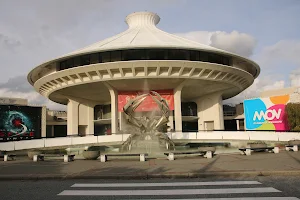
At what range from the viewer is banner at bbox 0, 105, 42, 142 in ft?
183

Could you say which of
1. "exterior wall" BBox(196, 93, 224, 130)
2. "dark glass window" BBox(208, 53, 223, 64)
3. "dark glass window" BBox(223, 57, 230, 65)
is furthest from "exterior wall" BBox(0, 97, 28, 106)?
"dark glass window" BBox(223, 57, 230, 65)

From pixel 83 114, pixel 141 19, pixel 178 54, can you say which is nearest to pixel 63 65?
pixel 83 114

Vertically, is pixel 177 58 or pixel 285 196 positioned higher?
pixel 177 58

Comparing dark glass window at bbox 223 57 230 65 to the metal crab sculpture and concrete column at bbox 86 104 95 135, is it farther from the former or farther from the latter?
concrete column at bbox 86 104 95 135

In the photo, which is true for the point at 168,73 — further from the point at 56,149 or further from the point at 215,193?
the point at 215,193

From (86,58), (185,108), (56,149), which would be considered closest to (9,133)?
(86,58)

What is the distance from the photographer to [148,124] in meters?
21.4

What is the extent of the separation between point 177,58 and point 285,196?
3231 cm

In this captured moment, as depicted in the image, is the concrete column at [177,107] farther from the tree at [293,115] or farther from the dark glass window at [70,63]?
the dark glass window at [70,63]

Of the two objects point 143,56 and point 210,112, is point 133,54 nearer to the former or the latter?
point 143,56

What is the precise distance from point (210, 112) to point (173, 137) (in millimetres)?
18404

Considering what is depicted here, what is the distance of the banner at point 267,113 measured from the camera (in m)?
43.8

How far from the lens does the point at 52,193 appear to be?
25.1 ft

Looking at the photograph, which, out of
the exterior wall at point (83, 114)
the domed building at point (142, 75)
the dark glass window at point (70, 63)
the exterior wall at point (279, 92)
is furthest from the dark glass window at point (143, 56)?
the exterior wall at point (279, 92)
